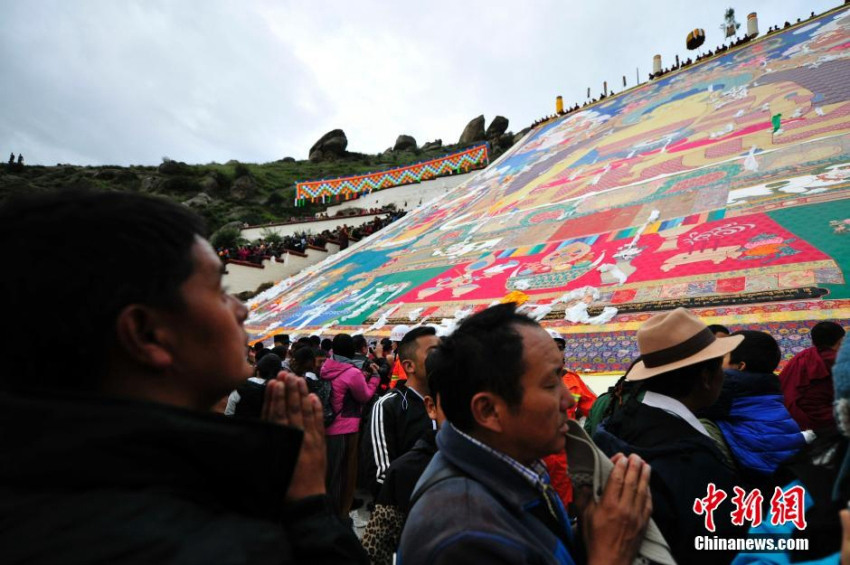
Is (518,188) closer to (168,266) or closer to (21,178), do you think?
(168,266)

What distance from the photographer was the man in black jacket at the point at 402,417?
2.33 m

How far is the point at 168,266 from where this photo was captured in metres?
0.70

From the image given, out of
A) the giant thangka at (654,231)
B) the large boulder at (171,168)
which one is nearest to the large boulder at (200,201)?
the large boulder at (171,168)

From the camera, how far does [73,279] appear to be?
24.4 inches

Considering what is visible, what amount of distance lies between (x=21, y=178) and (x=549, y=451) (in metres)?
42.1

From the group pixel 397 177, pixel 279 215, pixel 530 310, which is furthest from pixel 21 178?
pixel 530 310

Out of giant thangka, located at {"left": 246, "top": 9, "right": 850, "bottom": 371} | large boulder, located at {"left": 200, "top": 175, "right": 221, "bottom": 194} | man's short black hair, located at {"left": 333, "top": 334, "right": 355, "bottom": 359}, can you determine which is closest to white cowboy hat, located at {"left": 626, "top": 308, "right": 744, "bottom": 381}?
man's short black hair, located at {"left": 333, "top": 334, "right": 355, "bottom": 359}

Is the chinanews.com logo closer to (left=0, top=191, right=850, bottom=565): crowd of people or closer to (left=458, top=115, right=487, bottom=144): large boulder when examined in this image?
(left=0, top=191, right=850, bottom=565): crowd of people

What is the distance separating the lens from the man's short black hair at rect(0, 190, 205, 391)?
2.00 feet

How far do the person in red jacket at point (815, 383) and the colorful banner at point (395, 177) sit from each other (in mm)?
21941

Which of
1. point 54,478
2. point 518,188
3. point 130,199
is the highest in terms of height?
point 130,199

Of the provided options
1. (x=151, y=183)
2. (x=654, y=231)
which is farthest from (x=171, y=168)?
(x=654, y=231)

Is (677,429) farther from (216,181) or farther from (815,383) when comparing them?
(216,181)

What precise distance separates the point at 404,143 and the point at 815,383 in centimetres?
4769
